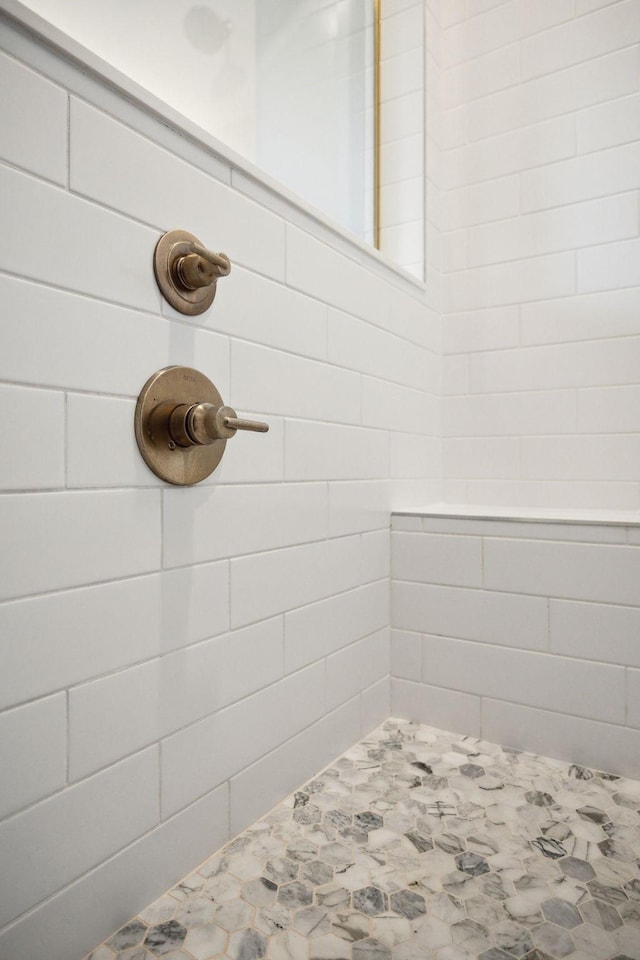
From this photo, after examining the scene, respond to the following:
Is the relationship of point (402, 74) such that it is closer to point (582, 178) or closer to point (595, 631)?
point (582, 178)

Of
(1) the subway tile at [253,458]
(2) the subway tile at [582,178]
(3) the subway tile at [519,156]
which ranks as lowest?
(1) the subway tile at [253,458]

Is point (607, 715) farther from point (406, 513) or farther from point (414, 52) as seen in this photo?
point (414, 52)

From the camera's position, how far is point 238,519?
2.95ft

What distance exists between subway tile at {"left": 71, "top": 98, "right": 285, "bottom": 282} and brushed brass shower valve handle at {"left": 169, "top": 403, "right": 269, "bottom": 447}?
0.20 meters

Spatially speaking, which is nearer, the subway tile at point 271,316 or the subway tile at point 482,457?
the subway tile at point 271,316

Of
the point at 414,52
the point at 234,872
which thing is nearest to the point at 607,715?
the point at 234,872

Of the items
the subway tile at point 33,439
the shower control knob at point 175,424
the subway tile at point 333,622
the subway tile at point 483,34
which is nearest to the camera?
the subway tile at point 33,439

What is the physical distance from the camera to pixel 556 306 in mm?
→ 1464

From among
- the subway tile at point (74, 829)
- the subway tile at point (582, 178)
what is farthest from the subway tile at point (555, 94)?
the subway tile at point (74, 829)

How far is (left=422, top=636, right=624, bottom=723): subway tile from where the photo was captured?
111 cm

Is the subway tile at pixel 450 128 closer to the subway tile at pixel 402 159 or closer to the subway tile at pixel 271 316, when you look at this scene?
the subway tile at pixel 402 159

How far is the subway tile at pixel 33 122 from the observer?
61cm

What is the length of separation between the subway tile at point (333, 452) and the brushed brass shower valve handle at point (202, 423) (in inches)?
10.0

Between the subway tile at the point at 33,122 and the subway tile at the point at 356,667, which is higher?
the subway tile at the point at 33,122
